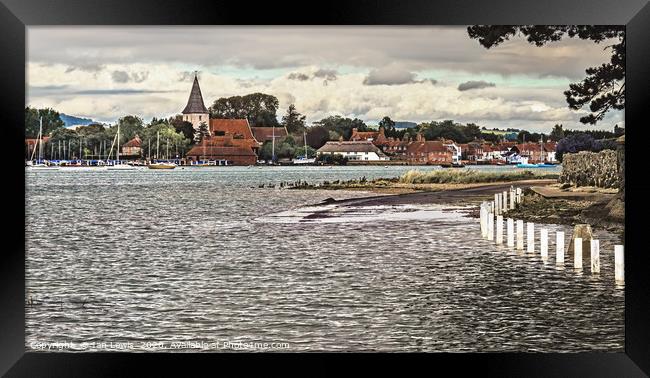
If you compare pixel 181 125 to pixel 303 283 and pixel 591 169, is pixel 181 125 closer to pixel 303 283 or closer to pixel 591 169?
pixel 303 283

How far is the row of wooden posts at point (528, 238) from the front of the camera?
37.3 feet

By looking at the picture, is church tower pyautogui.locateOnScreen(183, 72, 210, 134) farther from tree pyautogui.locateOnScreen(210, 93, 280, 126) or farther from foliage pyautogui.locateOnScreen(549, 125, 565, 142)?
foliage pyautogui.locateOnScreen(549, 125, 565, 142)

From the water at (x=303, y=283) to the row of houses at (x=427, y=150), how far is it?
146 cm

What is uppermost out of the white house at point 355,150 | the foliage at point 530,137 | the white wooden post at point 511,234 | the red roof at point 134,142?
the red roof at point 134,142

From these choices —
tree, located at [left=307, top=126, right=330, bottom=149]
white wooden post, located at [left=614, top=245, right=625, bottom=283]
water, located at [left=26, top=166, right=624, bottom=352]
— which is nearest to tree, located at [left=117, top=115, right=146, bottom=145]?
water, located at [left=26, top=166, right=624, bottom=352]

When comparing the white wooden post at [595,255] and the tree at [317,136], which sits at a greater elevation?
the tree at [317,136]

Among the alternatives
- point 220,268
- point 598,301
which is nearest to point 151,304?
point 220,268

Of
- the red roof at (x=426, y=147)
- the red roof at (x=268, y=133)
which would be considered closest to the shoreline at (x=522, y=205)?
the red roof at (x=426, y=147)

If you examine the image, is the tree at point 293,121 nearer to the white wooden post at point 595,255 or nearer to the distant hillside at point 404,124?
the distant hillside at point 404,124

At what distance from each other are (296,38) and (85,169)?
12.1 meters

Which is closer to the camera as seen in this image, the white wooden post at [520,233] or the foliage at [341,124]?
the white wooden post at [520,233]

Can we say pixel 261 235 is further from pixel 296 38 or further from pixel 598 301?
pixel 598 301

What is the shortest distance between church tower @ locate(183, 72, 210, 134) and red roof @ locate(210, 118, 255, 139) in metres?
0.30

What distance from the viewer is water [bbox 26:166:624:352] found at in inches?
480
